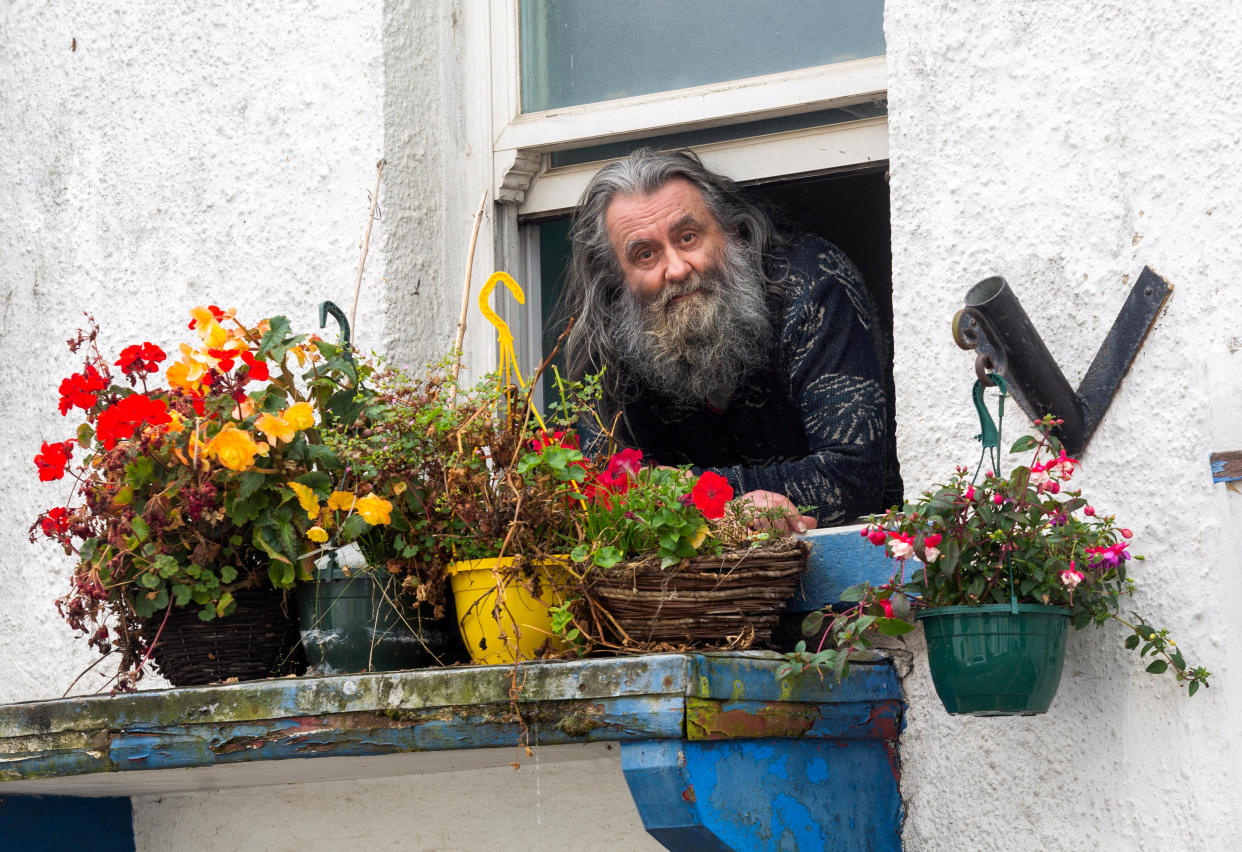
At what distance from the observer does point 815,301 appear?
10.1 ft

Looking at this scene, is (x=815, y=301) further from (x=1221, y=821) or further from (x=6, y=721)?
(x=6, y=721)

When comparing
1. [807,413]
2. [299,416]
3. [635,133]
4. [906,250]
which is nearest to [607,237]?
[635,133]

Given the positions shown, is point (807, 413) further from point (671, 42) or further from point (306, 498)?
point (306, 498)

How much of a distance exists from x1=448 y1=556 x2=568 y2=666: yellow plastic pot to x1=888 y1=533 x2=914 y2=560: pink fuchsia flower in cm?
54

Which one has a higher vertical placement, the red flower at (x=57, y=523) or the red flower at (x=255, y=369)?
the red flower at (x=255, y=369)

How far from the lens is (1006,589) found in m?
2.06

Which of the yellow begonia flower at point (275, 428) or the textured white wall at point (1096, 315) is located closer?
the textured white wall at point (1096, 315)

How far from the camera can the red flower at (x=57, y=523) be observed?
2527mm

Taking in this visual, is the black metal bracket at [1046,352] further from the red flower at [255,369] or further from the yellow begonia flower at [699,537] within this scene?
the red flower at [255,369]

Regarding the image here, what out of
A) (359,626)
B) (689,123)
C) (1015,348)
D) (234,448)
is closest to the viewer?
(1015,348)

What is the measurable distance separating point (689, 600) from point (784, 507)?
36 centimetres

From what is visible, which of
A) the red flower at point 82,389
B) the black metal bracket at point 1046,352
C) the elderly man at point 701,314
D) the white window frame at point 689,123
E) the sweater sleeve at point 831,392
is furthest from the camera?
the elderly man at point 701,314

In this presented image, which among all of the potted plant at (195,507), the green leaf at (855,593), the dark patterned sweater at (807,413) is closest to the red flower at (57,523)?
the potted plant at (195,507)

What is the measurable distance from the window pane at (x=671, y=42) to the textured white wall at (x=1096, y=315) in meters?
0.44
